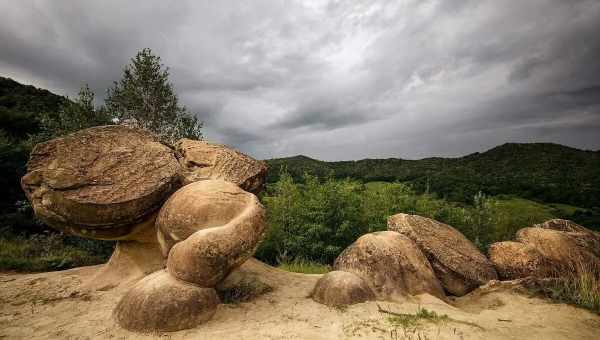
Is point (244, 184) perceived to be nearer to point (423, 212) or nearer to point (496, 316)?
point (496, 316)

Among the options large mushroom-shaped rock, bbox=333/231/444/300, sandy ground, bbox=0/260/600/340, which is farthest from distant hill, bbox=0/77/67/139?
large mushroom-shaped rock, bbox=333/231/444/300

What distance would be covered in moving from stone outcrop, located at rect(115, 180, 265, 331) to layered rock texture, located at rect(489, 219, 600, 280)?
6867mm

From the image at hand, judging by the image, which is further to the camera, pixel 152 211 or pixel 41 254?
pixel 41 254

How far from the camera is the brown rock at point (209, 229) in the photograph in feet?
18.3

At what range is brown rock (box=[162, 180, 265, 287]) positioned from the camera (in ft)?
18.3

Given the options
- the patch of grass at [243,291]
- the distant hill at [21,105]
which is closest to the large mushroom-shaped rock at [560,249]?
the patch of grass at [243,291]

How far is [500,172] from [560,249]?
163 feet

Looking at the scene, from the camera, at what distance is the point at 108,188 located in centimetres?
673

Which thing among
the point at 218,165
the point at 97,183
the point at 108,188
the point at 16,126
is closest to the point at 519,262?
the point at 218,165

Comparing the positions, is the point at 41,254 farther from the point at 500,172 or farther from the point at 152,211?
the point at 500,172

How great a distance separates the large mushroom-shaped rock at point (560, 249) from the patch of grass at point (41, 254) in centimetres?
1462

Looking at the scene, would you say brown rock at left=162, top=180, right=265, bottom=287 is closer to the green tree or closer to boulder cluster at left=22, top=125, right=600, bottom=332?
boulder cluster at left=22, top=125, right=600, bottom=332

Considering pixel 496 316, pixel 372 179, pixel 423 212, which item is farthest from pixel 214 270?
pixel 372 179

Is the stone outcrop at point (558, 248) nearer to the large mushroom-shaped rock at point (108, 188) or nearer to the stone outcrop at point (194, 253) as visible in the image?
the stone outcrop at point (194, 253)
